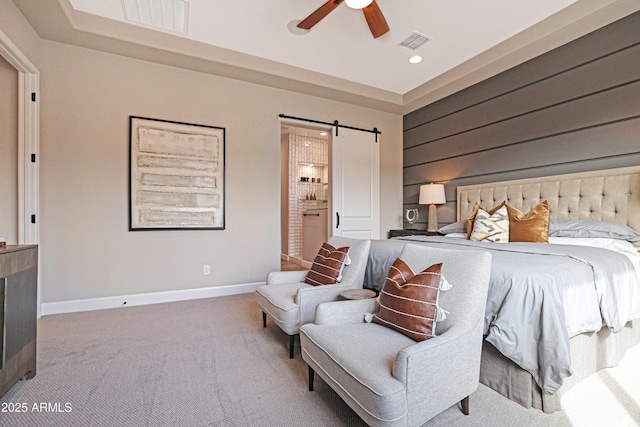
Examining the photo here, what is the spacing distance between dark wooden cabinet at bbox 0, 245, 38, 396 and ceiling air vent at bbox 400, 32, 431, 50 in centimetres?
373

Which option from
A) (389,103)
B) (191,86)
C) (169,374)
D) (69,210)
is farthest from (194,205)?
(389,103)

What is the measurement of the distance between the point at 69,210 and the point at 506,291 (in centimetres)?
400

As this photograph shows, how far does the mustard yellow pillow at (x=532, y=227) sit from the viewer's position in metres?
2.67

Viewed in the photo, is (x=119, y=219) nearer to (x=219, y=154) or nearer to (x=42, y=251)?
(x=42, y=251)

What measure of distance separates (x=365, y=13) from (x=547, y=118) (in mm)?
2360

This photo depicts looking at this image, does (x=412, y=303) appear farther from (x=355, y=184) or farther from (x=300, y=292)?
(x=355, y=184)

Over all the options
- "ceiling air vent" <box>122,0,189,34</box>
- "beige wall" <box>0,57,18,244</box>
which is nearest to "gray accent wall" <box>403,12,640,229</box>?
"ceiling air vent" <box>122,0,189,34</box>

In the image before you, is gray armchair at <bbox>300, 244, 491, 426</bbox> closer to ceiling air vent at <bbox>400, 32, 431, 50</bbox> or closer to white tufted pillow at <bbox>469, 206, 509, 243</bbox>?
white tufted pillow at <bbox>469, 206, 509, 243</bbox>

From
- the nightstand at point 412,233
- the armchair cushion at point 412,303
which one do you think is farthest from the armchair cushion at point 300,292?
the nightstand at point 412,233

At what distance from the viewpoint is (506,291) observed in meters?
1.59

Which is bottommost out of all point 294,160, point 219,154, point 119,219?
point 119,219

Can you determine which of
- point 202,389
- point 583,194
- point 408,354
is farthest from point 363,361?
point 583,194

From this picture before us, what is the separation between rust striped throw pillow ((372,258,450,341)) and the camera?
58.4 inches

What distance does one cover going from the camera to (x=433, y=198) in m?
4.32
